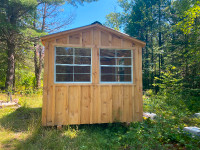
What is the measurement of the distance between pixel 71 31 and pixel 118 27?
17741mm

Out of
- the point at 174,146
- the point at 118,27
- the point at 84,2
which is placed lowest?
the point at 174,146

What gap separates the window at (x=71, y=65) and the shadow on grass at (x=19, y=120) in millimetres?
1606

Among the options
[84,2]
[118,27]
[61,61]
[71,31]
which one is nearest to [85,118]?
[61,61]

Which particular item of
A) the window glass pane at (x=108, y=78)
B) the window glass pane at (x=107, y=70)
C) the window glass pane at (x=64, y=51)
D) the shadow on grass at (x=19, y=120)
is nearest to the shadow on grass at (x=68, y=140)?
the shadow on grass at (x=19, y=120)

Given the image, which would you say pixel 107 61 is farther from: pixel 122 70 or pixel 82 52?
pixel 82 52

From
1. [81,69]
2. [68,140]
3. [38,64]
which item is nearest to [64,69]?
[81,69]

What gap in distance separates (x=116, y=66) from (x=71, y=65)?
1.39 m

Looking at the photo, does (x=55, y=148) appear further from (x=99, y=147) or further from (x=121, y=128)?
(x=121, y=128)

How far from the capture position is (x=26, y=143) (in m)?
2.94

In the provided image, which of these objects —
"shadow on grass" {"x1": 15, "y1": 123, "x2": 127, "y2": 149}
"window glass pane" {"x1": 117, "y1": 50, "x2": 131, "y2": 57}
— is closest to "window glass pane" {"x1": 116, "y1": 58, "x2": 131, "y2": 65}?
"window glass pane" {"x1": 117, "y1": 50, "x2": 131, "y2": 57}

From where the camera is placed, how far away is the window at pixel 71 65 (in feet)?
12.1

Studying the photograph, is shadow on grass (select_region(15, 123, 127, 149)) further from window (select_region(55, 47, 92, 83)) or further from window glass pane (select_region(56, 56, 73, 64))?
window glass pane (select_region(56, 56, 73, 64))

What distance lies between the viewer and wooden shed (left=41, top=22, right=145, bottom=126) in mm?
3627

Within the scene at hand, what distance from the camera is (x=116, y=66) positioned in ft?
13.0
